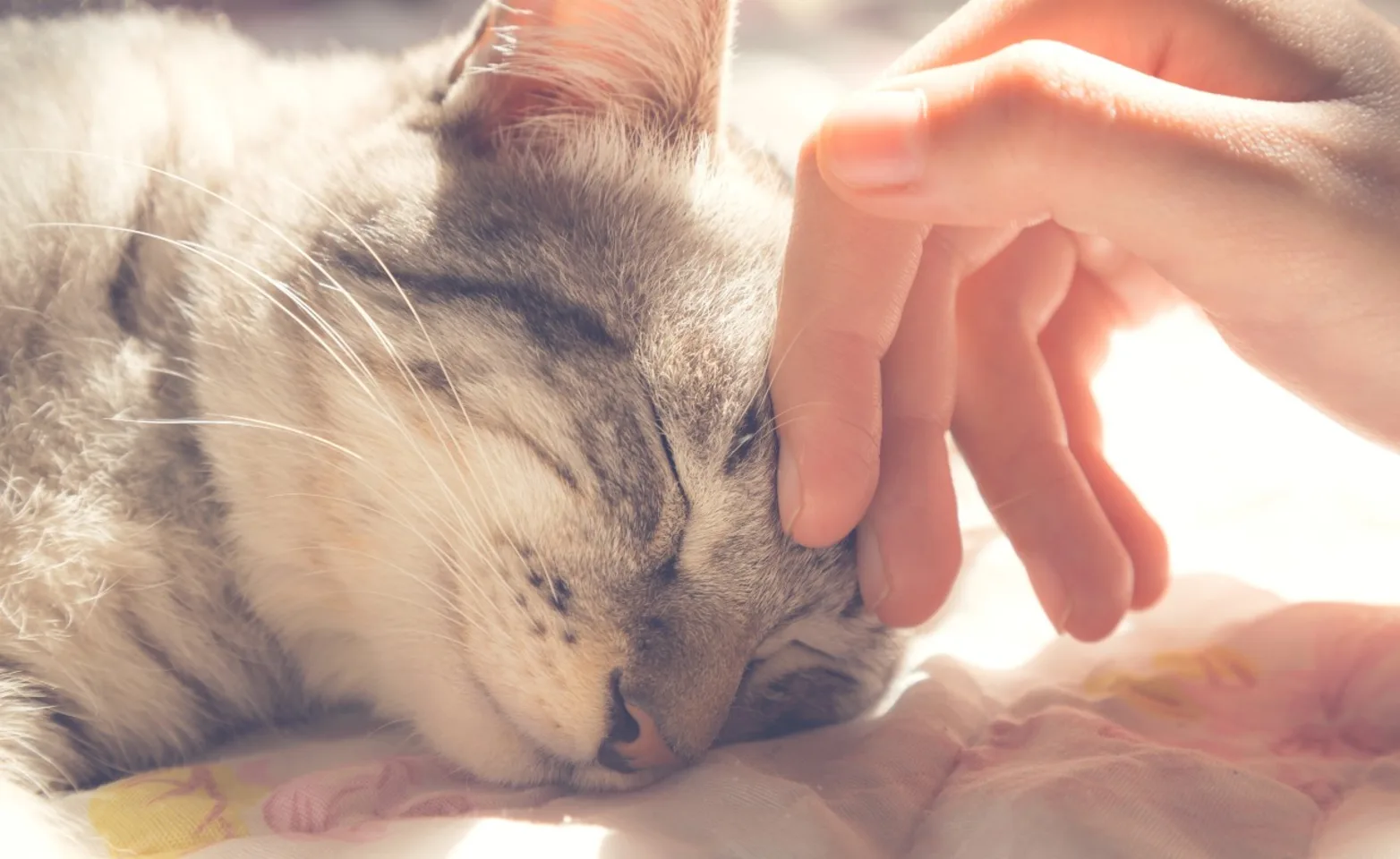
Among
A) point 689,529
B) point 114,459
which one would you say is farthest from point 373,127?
point 689,529

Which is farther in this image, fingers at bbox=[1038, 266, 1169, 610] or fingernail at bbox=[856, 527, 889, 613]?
fingers at bbox=[1038, 266, 1169, 610]

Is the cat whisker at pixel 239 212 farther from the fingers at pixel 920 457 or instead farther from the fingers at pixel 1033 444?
the fingers at pixel 1033 444

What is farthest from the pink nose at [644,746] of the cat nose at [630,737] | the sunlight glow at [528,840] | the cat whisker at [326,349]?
the cat whisker at [326,349]

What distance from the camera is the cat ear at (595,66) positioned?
1016mm

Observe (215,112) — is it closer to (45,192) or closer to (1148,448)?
(45,192)

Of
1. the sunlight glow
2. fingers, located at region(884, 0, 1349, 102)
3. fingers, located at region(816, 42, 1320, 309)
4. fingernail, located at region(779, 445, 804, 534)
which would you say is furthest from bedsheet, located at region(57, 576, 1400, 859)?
fingers, located at region(884, 0, 1349, 102)

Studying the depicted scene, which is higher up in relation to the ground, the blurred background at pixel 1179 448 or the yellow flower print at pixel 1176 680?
the blurred background at pixel 1179 448

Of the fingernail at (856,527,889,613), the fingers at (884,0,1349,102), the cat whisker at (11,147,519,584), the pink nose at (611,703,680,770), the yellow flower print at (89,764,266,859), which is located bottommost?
the yellow flower print at (89,764,266,859)

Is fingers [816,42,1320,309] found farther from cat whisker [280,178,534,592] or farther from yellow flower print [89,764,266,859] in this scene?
yellow flower print [89,764,266,859]

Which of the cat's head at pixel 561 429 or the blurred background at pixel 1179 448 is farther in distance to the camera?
the blurred background at pixel 1179 448

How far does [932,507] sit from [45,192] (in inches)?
38.4

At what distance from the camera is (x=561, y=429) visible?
0.94 meters

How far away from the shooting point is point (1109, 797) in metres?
0.79

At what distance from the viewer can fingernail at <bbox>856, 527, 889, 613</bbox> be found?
1.03 metres
